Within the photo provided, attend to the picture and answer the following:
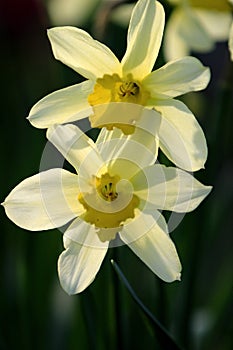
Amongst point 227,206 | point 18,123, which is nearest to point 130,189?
point 227,206

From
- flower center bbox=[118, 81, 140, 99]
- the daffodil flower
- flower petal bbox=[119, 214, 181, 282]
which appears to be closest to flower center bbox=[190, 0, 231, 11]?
the daffodil flower

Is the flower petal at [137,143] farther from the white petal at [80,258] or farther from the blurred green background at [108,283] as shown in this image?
the blurred green background at [108,283]

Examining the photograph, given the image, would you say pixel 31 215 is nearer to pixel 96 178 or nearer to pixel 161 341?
pixel 96 178

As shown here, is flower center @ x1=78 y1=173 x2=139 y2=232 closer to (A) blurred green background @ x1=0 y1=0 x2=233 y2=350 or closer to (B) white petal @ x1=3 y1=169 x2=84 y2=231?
(B) white petal @ x1=3 y1=169 x2=84 y2=231

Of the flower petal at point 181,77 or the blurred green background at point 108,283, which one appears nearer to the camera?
the flower petal at point 181,77

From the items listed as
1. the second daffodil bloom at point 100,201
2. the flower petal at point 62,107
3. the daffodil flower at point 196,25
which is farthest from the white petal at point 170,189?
the daffodil flower at point 196,25

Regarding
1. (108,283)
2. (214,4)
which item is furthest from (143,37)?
(108,283)

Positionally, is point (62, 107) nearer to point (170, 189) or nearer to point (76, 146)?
point (76, 146)
